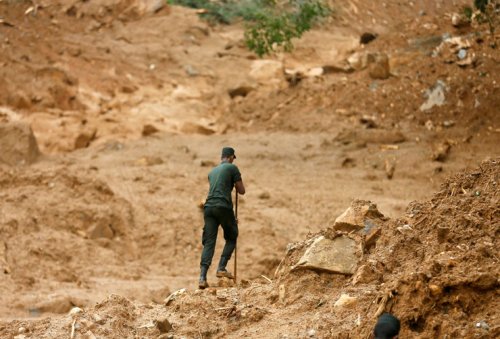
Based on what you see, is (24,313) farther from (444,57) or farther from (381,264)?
(444,57)

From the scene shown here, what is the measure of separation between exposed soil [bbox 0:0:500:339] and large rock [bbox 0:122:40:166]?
0.12ft

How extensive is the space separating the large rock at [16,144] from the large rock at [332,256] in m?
11.1

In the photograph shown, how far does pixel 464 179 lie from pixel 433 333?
7.13 feet

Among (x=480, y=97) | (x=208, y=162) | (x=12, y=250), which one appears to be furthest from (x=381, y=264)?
(x=480, y=97)

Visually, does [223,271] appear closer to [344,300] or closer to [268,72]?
[344,300]

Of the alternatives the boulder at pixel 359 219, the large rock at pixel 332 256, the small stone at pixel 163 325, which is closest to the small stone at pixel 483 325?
the large rock at pixel 332 256

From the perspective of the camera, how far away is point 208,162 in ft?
60.7

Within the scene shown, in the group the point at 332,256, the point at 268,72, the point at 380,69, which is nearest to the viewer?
the point at 332,256

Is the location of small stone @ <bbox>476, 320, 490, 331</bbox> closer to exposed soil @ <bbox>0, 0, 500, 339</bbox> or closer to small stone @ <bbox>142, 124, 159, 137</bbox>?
exposed soil @ <bbox>0, 0, 500, 339</bbox>

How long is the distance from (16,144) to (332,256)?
457 inches

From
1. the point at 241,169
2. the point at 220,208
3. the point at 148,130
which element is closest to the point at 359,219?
the point at 220,208

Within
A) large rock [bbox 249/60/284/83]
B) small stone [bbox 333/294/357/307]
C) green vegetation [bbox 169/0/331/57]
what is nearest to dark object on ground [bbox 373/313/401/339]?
small stone [bbox 333/294/357/307]

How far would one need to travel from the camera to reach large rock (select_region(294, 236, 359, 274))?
7875mm

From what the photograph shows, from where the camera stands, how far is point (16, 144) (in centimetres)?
1841
